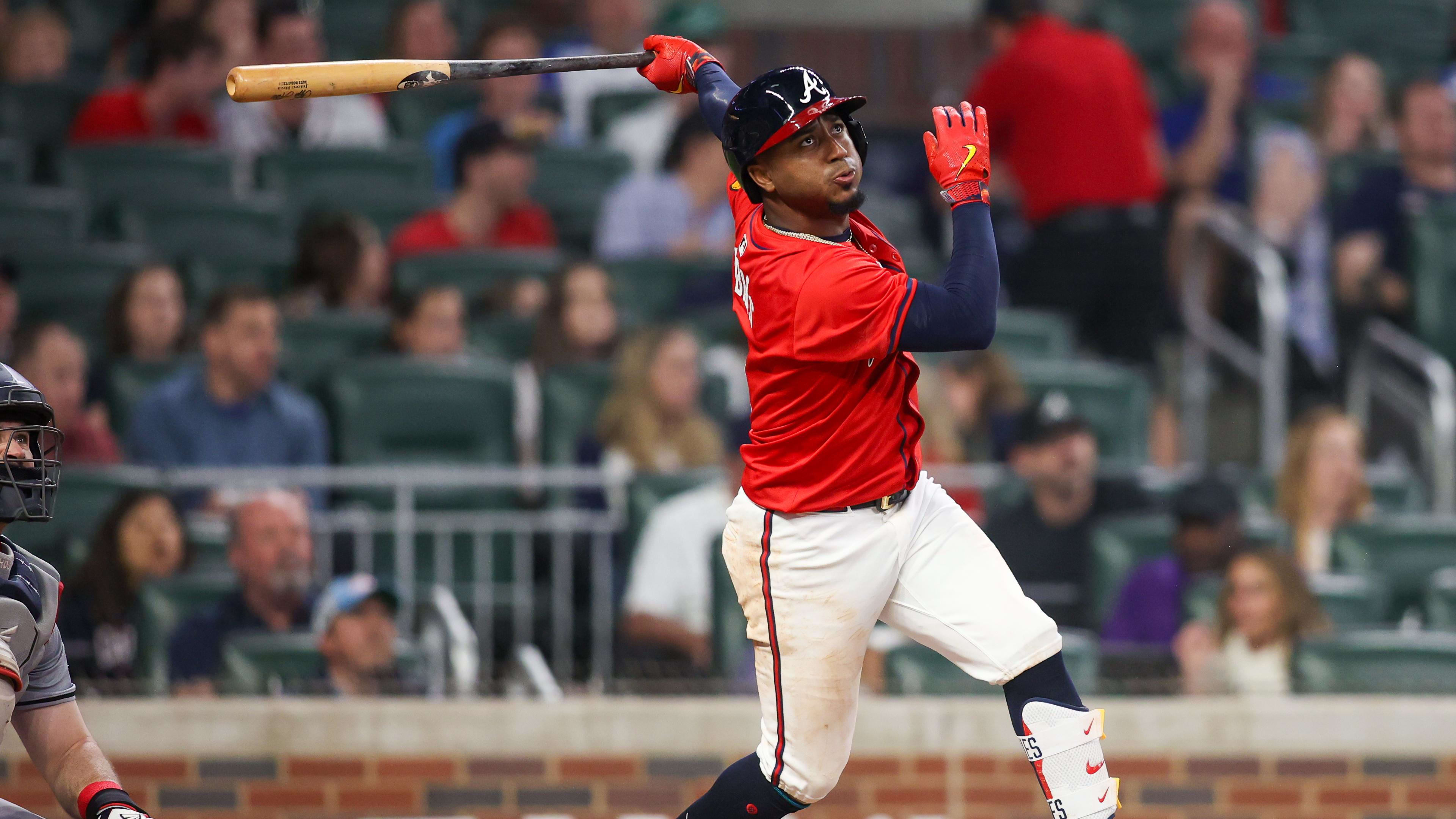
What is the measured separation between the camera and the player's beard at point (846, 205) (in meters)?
3.76

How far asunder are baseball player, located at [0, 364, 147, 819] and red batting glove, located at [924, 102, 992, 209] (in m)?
1.75

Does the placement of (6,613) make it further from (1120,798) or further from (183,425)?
(183,425)

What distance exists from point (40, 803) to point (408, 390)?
230cm

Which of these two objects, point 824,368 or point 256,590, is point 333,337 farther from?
point 824,368

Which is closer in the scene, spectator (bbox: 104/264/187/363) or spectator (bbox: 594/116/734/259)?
spectator (bbox: 104/264/187/363)

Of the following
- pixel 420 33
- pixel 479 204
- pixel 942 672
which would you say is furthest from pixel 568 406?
pixel 420 33

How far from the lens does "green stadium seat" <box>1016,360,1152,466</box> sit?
7.53 meters

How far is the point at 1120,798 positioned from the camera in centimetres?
538

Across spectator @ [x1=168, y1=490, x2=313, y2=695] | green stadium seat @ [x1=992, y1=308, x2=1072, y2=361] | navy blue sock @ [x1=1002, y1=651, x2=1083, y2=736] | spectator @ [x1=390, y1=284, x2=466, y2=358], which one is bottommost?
spectator @ [x1=168, y1=490, x2=313, y2=695]

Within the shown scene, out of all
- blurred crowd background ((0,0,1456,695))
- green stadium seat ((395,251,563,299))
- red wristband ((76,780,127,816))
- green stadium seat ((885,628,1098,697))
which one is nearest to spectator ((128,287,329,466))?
blurred crowd background ((0,0,1456,695))

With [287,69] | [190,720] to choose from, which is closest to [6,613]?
[287,69]

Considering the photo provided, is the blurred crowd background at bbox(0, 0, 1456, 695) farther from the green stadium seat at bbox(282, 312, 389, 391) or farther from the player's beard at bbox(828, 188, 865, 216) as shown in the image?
the player's beard at bbox(828, 188, 865, 216)

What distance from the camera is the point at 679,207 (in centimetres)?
855

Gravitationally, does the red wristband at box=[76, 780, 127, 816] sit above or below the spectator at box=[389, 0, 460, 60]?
below
